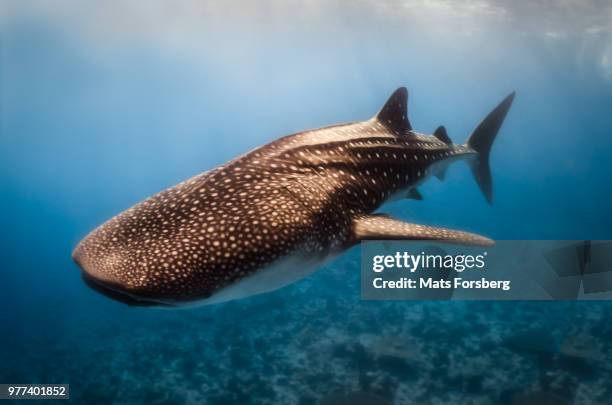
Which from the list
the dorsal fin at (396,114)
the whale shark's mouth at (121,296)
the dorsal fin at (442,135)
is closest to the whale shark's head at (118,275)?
the whale shark's mouth at (121,296)

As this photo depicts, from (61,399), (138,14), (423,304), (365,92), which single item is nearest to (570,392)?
(423,304)

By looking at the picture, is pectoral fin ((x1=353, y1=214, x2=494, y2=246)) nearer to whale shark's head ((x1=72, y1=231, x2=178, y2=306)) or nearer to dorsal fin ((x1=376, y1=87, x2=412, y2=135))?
whale shark's head ((x1=72, y1=231, x2=178, y2=306))

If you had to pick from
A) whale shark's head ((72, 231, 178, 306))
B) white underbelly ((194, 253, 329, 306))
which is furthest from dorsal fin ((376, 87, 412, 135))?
whale shark's head ((72, 231, 178, 306))

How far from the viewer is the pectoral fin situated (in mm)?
3832

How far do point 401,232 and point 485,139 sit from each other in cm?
510

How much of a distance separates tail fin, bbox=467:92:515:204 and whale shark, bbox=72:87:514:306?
3.52 m

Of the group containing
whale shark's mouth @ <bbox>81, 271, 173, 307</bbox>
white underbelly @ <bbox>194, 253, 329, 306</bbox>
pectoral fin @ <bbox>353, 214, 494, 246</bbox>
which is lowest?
whale shark's mouth @ <bbox>81, 271, 173, 307</bbox>

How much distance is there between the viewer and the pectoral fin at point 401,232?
3832mm

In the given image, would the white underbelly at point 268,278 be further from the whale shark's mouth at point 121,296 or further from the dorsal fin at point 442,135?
the dorsal fin at point 442,135

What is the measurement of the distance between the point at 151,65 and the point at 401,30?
48.8m

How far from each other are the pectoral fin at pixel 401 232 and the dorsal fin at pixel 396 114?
85.9 inches

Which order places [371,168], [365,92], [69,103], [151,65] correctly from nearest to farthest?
[371,168] → [151,65] → [69,103] → [365,92]

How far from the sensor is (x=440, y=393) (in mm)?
9977

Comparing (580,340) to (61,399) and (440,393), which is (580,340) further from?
(61,399)
